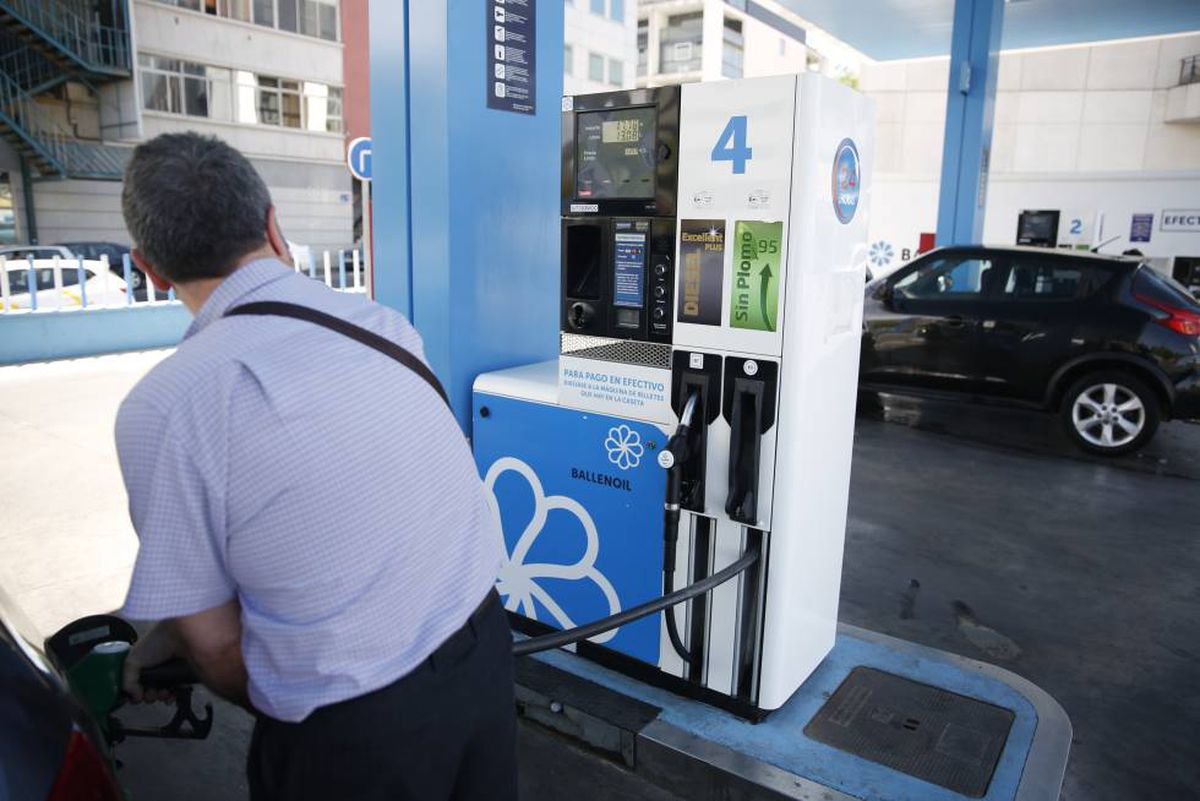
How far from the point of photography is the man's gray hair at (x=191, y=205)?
1.36 m

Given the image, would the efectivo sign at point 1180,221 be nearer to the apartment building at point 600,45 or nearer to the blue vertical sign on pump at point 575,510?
the blue vertical sign on pump at point 575,510

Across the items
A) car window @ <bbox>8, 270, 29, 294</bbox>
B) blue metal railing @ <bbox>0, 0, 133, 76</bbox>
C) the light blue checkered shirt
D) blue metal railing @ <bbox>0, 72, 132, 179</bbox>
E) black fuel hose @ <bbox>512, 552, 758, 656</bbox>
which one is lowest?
black fuel hose @ <bbox>512, 552, 758, 656</bbox>

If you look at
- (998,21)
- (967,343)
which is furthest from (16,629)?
(998,21)

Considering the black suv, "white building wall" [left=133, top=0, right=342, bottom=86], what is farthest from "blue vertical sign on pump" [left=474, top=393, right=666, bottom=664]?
"white building wall" [left=133, top=0, right=342, bottom=86]

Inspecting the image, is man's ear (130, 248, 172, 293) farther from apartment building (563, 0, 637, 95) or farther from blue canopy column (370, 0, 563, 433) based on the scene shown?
apartment building (563, 0, 637, 95)

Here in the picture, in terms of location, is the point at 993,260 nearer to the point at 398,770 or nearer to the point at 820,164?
the point at 820,164

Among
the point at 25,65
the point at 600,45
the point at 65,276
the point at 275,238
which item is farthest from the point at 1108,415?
the point at 600,45

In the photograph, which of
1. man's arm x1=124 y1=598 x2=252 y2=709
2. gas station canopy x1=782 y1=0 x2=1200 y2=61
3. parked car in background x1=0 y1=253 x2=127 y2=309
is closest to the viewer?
man's arm x1=124 y1=598 x2=252 y2=709

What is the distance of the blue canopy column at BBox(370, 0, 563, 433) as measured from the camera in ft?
11.5

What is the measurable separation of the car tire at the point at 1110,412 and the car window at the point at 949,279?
3.74 ft

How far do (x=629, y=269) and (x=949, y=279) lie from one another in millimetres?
5762

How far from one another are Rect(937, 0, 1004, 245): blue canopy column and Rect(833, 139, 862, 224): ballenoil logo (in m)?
8.16

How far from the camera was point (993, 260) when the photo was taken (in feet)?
25.3

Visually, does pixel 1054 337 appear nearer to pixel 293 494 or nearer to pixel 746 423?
pixel 746 423
